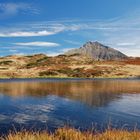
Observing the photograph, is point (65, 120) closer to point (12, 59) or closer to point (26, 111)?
point (26, 111)

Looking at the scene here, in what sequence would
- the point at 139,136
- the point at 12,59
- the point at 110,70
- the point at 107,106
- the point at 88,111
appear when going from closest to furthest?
the point at 139,136
the point at 88,111
the point at 107,106
the point at 110,70
the point at 12,59

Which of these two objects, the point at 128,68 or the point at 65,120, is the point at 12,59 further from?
the point at 65,120

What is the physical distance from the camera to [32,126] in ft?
78.6

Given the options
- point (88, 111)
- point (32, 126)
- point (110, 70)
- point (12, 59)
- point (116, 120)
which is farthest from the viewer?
point (12, 59)

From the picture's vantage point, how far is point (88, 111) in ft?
108

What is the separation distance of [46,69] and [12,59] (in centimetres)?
5783

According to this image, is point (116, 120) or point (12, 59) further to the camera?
point (12, 59)

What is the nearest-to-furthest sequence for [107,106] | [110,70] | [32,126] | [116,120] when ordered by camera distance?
1. [32,126]
2. [116,120]
3. [107,106]
4. [110,70]

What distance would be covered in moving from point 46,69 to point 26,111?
109m

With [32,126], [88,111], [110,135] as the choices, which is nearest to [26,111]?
[88,111]

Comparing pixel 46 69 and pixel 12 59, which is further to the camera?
pixel 12 59

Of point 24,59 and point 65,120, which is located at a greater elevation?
point 24,59

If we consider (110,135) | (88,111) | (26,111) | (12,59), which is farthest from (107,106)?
(12,59)

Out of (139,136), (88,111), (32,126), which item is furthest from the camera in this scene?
(88,111)
